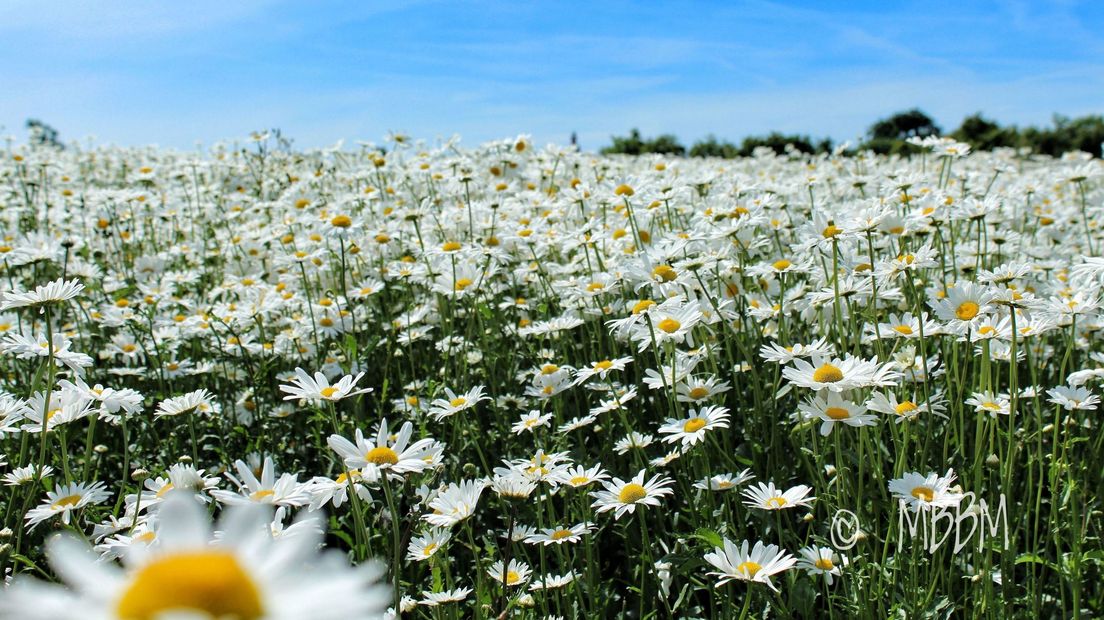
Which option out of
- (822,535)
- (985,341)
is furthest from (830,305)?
(822,535)

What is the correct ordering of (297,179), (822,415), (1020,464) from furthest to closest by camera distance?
1. (297,179)
2. (1020,464)
3. (822,415)

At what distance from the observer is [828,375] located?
7.91 feet

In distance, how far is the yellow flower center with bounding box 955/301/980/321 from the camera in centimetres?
271

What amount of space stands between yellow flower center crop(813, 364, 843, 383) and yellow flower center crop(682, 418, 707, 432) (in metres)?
0.43

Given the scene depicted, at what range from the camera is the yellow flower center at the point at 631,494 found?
2543 millimetres

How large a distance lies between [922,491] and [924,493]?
0.01 m

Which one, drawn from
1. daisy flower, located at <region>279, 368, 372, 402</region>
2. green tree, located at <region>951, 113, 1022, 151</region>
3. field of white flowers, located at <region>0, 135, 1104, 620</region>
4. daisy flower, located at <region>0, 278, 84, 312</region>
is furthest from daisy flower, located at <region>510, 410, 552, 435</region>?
green tree, located at <region>951, 113, 1022, 151</region>

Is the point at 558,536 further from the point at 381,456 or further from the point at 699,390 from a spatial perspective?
the point at 699,390

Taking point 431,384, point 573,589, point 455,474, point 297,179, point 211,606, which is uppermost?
point 297,179

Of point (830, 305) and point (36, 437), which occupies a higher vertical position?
point (830, 305)

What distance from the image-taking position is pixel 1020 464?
311cm

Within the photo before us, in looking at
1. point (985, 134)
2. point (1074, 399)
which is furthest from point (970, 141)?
point (1074, 399)

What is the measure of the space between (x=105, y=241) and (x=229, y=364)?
3.11 metres

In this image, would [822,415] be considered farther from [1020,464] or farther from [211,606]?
[211,606]
